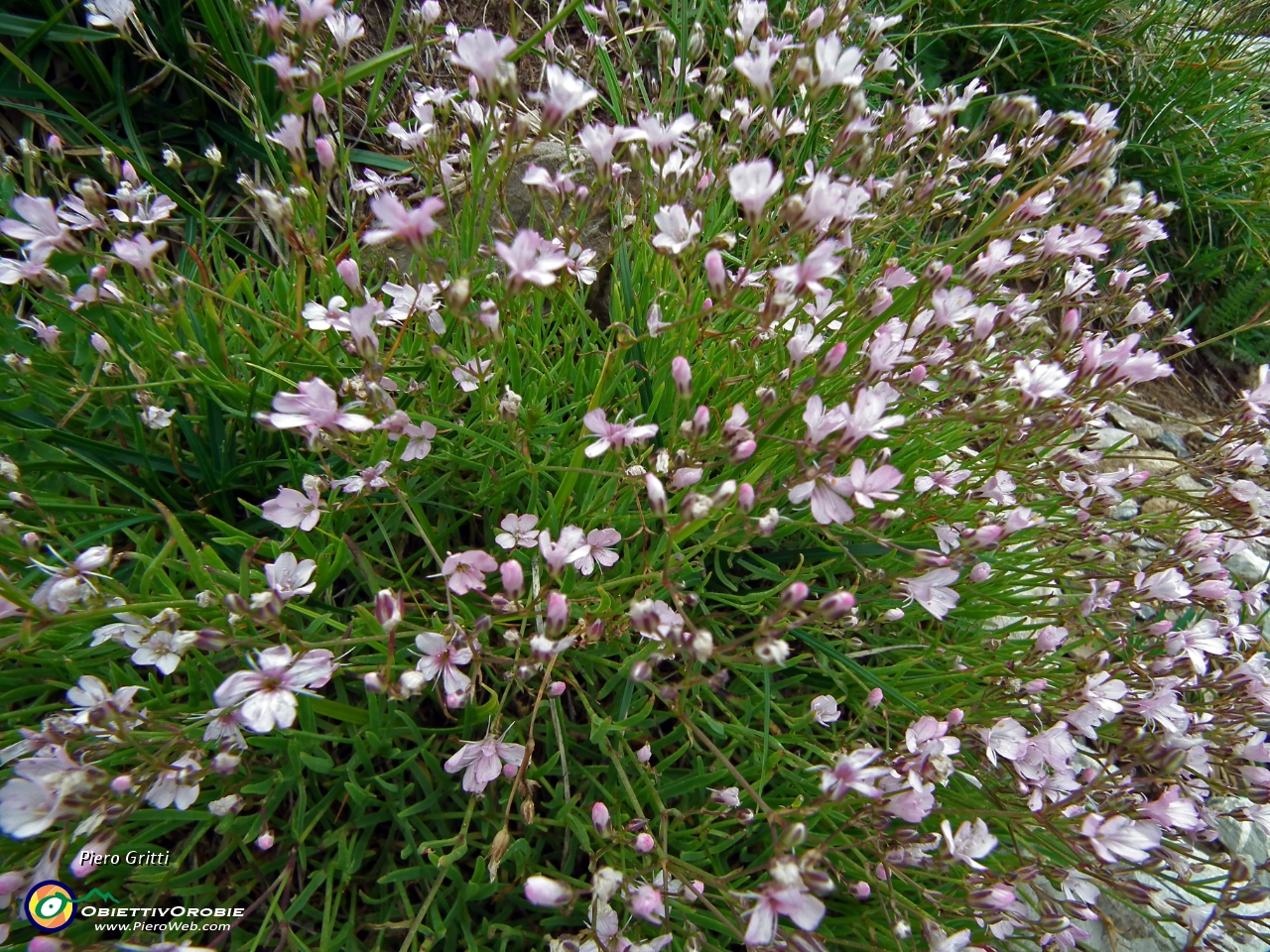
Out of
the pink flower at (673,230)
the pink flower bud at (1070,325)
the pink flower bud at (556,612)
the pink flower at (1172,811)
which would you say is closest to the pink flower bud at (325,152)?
the pink flower at (673,230)

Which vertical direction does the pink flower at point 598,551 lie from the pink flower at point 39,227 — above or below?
below

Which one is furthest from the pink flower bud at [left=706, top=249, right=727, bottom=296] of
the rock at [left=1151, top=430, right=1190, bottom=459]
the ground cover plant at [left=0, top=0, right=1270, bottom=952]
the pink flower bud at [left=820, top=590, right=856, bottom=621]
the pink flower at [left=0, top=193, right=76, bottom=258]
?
the rock at [left=1151, top=430, right=1190, bottom=459]

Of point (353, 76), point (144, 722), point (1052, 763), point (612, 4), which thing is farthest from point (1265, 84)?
point (144, 722)

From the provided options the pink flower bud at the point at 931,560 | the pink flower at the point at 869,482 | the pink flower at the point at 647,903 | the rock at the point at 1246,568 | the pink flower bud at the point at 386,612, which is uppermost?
the pink flower at the point at 869,482

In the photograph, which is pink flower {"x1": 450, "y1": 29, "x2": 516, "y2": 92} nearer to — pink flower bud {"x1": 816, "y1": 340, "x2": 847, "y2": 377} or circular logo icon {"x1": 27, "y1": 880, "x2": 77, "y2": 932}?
pink flower bud {"x1": 816, "y1": 340, "x2": 847, "y2": 377}

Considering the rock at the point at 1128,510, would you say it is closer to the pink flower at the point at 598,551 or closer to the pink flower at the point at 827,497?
the pink flower at the point at 827,497
